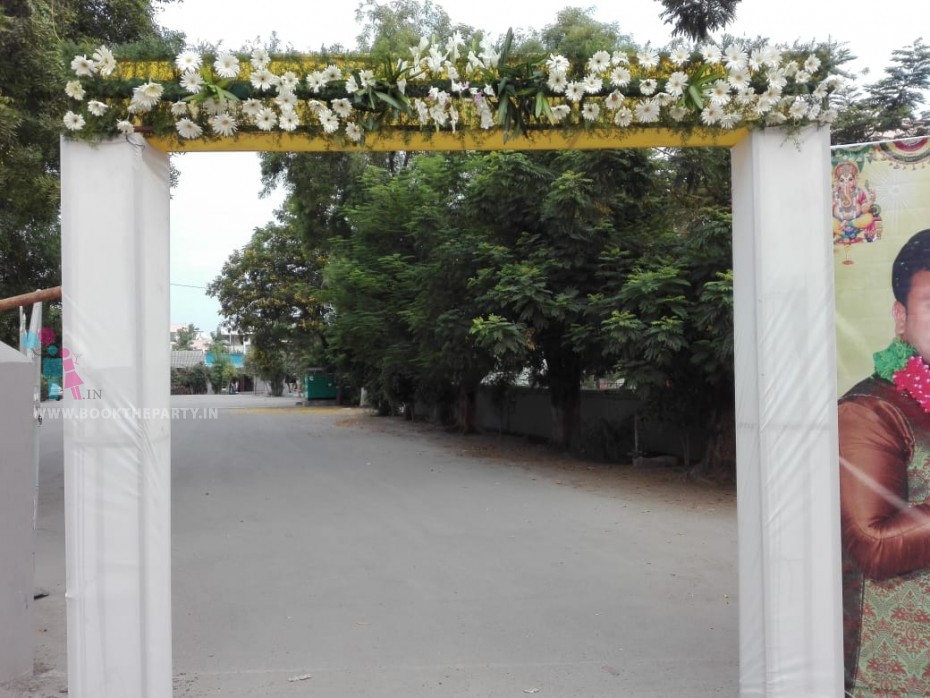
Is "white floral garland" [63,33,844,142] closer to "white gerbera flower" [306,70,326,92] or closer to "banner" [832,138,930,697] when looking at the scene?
"white gerbera flower" [306,70,326,92]

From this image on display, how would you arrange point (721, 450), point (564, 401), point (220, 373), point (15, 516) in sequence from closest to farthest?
point (15, 516)
point (721, 450)
point (564, 401)
point (220, 373)

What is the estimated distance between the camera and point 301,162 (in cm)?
2042

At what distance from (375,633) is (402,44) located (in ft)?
12.9

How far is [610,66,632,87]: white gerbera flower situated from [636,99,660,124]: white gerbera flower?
0.15 m

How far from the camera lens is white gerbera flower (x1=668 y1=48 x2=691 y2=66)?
3.96 metres

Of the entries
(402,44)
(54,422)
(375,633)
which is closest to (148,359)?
(402,44)

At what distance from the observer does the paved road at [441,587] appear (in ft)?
16.2

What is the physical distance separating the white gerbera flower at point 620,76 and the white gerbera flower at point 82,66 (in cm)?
249

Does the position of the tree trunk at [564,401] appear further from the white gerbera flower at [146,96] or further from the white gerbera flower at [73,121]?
the white gerbera flower at [73,121]

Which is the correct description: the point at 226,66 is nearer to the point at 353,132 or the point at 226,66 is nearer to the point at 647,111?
the point at 353,132

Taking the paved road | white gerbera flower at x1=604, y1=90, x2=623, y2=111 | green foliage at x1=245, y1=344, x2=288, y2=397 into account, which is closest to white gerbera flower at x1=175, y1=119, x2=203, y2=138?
white gerbera flower at x1=604, y1=90, x2=623, y2=111

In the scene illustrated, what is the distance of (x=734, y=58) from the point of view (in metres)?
3.95

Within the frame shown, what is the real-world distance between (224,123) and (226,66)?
266 mm

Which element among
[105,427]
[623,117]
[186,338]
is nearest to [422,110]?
[623,117]
